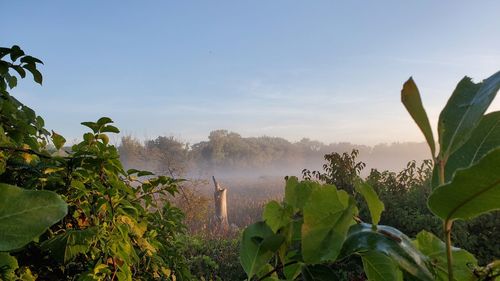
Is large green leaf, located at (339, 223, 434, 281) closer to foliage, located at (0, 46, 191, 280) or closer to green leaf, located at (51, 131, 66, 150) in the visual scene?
foliage, located at (0, 46, 191, 280)

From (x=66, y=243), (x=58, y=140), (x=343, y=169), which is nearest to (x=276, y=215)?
(x=66, y=243)

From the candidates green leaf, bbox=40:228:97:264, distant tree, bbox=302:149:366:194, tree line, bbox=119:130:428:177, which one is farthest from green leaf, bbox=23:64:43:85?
tree line, bbox=119:130:428:177

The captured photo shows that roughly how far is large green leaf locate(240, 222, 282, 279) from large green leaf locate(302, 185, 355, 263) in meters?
0.05

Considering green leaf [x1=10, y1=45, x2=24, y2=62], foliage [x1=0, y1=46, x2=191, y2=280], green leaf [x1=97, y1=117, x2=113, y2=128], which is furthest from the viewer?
green leaf [x1=10, y1=45, x2=24, y2=62]

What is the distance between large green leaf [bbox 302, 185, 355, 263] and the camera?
40cm

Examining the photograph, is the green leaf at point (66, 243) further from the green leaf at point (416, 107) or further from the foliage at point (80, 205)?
the green leaf at point (416, 107)

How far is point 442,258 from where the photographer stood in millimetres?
493

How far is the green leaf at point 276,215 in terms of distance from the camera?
515 mm

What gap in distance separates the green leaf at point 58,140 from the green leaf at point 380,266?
1989 millimetres

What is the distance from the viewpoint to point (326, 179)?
340 inches

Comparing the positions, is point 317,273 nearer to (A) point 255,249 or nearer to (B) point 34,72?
(A) point 255,249

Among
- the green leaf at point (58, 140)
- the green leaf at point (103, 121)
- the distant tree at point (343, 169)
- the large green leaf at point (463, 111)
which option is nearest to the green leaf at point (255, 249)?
the large green leaf at point (463, 111)

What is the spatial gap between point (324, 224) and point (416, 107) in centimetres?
14

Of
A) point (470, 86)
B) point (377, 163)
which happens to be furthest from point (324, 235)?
point (377, 163)
